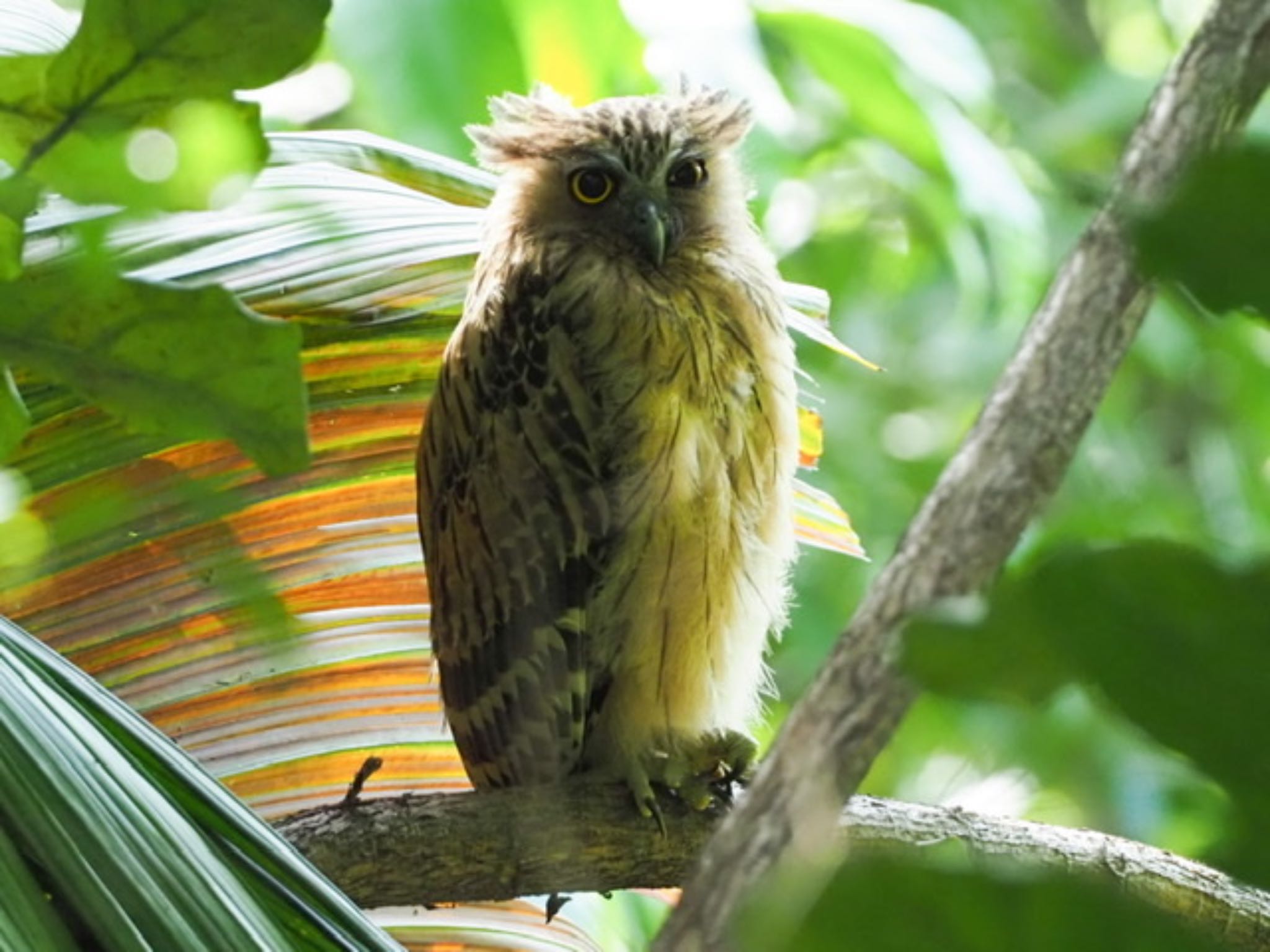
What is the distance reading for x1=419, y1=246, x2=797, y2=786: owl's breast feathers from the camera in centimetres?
175

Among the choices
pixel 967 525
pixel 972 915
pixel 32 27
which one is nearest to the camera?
pixel 972 915

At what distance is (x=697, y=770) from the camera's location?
1757 millimetres

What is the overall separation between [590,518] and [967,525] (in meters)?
1.27

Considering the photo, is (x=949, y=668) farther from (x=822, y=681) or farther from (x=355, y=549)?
(x=355, y=549)

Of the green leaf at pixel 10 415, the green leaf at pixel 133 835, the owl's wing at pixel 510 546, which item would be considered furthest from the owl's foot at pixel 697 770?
the green leaf at pixel 10 415

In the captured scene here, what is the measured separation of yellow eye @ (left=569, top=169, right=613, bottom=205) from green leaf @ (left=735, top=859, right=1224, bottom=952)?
179cm

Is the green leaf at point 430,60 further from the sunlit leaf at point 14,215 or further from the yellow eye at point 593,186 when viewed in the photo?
the sunlit leaf at point 14,215

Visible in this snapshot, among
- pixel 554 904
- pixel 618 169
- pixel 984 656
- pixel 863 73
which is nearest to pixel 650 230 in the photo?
pixel 618 169

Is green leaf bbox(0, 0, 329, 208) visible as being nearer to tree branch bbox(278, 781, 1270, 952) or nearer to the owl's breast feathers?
tree branch bbox(278, 781, 1270, 952)

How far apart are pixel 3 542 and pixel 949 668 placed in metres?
0.78

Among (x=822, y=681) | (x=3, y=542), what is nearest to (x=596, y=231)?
(x=3, y=542)

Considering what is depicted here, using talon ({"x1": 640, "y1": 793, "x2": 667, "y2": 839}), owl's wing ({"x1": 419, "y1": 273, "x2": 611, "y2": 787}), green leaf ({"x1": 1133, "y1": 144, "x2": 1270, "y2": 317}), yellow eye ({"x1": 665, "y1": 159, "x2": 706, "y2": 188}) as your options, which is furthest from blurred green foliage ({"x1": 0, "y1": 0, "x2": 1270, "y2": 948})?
owl's wing ({"x1": 419, "y1": 273, "x2": 611, "y2": 787})

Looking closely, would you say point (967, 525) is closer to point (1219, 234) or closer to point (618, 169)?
point (1219, 234)

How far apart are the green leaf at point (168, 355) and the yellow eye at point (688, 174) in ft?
4.84
